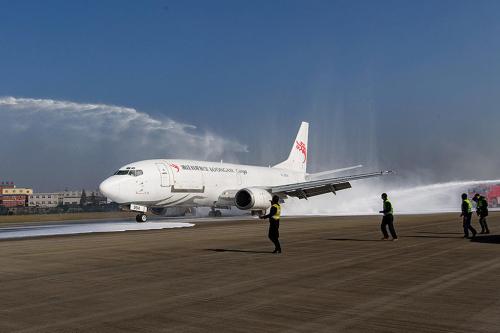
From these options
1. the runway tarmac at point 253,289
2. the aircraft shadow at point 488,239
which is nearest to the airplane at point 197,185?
the runway tarmac at point 253,289

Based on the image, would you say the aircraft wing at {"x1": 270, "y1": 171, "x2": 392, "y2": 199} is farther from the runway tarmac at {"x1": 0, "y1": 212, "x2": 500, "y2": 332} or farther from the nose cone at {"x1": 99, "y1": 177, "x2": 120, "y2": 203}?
the runway tarmac at {"x1": 0, "y1": 212, "x2": 500, "y2": 332}

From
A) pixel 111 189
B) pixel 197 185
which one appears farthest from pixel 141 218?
pixel 197 185

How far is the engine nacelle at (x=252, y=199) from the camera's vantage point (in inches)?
1567

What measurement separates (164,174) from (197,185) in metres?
3.78

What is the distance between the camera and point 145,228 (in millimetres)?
28328

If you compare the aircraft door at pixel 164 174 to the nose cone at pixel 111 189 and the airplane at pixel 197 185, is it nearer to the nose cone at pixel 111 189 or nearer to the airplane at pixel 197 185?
the airplane at pixel 197 185

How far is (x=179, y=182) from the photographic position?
37.7 m

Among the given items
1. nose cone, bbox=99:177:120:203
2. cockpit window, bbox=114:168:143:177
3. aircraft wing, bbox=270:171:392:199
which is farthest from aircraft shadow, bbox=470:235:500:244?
cockpit window, bbox=114:168:143:177

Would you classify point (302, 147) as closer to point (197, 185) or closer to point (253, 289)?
point (197, 185)

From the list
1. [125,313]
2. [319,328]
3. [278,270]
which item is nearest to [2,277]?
[125,313]

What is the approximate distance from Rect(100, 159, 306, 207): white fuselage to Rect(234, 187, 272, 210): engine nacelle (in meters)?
2.20

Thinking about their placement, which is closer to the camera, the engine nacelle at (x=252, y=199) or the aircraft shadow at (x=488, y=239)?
the aircraft shadow at (x=488, y=239)

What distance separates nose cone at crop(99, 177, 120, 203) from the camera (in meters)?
33.1

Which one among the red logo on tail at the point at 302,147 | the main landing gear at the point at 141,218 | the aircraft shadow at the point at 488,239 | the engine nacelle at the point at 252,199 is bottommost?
the aircraft shadow at the point at 488,239
